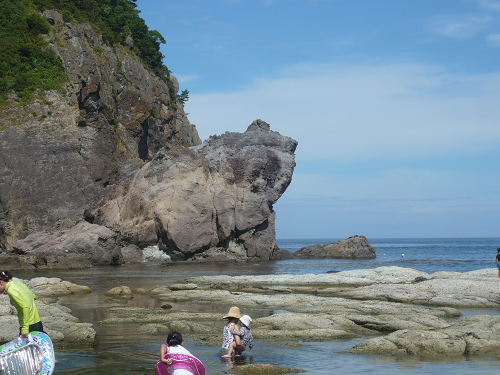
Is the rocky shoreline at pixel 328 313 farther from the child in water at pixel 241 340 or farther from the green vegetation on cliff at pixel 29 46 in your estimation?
the green vegetation on cliff at pixel 29 46

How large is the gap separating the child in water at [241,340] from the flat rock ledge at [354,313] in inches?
56.5

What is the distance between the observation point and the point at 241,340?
12.0m

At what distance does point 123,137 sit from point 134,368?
52328 mm

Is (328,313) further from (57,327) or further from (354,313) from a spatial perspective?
(57,327)

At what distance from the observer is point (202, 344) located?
13.1 meters

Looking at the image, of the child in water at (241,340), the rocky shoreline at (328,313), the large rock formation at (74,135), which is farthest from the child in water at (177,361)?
the large rock formation at (74,135)

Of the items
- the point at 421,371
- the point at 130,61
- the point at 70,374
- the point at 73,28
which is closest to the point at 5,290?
the point at 70,374

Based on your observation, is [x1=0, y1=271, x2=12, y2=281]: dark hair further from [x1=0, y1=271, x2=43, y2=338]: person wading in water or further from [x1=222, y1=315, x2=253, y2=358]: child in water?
[x1=222, y1=315, x2=253, y2=358]: child in water

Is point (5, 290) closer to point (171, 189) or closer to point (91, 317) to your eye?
point (91, 317)

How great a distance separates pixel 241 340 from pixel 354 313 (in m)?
6.77

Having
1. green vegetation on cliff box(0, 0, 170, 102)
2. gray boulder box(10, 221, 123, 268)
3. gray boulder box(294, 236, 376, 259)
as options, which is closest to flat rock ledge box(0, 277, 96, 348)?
gray boulder box(10, 221, 123, 268)

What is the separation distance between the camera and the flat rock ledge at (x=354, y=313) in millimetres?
12656

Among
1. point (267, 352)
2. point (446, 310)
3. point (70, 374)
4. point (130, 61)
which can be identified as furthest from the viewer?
point (130, 61)

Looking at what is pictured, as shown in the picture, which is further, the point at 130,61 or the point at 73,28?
the point at 130,61
